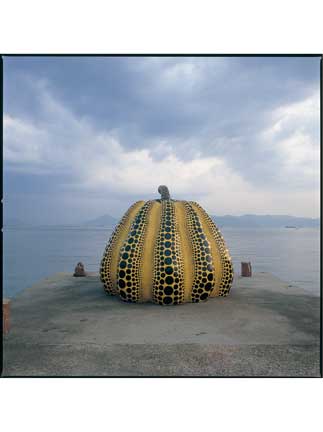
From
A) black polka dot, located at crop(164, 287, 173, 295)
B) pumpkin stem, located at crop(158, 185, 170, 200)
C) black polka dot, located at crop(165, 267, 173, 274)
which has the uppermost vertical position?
pumpkin stem, located at crop(158, 185, 170, 200)

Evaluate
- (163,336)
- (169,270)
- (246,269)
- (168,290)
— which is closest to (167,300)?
(168,290)

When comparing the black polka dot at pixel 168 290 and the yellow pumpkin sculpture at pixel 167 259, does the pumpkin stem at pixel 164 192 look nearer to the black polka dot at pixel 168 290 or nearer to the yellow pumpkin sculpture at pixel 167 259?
the yellow pumpkin sculpture at pixel 167 259

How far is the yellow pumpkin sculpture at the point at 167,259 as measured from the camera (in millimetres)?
8008

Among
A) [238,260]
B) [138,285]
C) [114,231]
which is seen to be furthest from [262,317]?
[238,260]

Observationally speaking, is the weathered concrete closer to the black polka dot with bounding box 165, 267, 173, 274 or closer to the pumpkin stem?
the black polka dot with bounding box 165, 267, 173, 274

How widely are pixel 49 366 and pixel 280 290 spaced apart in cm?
645

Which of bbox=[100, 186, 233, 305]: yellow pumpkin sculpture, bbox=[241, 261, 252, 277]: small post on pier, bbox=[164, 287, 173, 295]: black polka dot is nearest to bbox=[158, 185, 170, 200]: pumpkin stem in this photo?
bbox=[100, 186, 233, 305]: yellow pumpkin sculpture

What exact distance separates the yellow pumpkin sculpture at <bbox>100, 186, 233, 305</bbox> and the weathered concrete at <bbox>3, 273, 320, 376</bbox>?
10.9 inches

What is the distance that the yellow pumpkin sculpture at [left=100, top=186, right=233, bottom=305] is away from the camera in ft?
26.3

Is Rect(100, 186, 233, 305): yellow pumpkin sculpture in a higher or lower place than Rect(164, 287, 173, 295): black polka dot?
higher

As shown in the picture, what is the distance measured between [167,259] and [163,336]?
2.21m

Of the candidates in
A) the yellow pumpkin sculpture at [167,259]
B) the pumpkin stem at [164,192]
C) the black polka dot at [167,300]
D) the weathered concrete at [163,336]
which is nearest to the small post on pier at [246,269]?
the weathered concrete at [163,336]

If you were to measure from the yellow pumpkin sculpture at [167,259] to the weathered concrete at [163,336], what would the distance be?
0.91 ft

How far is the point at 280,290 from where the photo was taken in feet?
32.0
